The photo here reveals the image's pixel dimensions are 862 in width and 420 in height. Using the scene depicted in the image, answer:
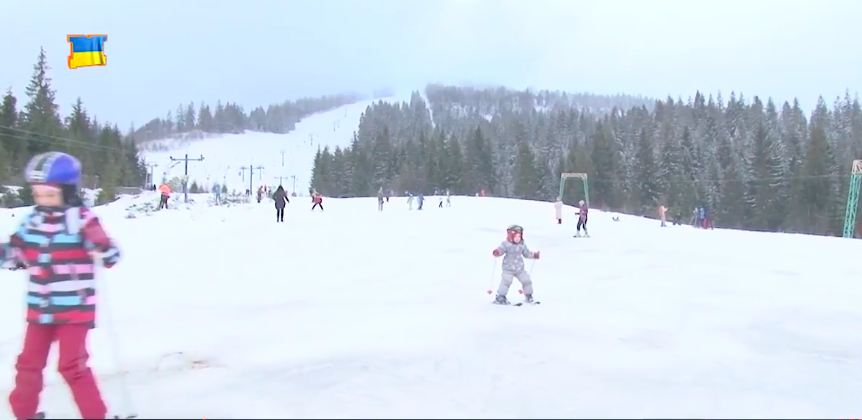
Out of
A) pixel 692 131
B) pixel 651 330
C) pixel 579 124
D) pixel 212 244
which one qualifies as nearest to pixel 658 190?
pixel 692 131

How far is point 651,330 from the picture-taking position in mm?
7191

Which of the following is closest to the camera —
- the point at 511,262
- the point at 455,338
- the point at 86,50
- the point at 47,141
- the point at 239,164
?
the point at 455,338

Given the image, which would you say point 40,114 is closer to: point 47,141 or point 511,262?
point 47,141

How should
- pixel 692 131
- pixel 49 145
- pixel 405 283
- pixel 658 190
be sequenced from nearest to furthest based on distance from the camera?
pixel 405 283, pixel 49 145, pixel 658 190, pixel 692 131

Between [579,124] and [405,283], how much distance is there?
112 m

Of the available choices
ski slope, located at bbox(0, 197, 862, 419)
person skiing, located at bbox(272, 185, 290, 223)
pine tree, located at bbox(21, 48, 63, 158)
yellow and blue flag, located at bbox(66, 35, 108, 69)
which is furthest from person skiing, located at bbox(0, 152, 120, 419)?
pine tree, located at bbox(21, 48, 63, 158)

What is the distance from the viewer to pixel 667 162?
84.1 m

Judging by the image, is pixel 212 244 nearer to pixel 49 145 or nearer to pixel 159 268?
pixel 159 268

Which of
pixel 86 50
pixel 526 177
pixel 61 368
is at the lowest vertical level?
pixel 61 368

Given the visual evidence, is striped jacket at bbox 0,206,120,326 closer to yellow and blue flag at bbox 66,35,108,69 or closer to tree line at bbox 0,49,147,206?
yellow and blue flag at bbox 66,35,108,69

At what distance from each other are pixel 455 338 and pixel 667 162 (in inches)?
3292

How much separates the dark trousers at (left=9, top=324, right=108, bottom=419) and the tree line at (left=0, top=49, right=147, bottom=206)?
→ 34676 millimetres

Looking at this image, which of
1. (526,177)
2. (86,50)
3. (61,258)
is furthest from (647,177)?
(61,258)

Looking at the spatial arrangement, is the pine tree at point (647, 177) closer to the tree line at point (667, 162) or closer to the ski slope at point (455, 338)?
the tree line at point (667, 162)
